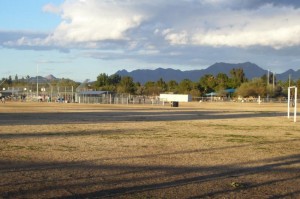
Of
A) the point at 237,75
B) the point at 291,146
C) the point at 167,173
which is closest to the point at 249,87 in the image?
the point at 237,75

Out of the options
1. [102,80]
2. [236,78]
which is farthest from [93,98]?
[236,78]

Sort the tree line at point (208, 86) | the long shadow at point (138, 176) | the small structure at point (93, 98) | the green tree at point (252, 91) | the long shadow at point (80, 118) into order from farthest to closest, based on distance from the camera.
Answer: the tree line at point (208, 86)
the green tree at point (252, 91)
the small structure at point (93, 98)
the long shadow at point (80, 118)
the long shadow at point (138, 176)

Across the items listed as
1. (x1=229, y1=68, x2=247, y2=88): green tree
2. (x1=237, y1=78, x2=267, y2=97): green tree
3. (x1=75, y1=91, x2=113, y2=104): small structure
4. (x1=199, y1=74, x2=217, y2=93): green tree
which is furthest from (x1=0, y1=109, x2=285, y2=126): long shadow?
(x1=229, y1=68, x2=247, y2=88): green tree

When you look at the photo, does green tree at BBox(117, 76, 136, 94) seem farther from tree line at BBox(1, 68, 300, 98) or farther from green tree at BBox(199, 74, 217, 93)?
green tree at BBox(199, 74, 217, 93)

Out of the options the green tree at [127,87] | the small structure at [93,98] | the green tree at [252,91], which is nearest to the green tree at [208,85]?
the green tree at [127,87]

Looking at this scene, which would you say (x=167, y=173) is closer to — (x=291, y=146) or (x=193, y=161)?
(x=193, y=161)

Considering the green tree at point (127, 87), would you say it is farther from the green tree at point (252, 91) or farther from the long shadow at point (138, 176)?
the long shadow at point (138, 176)

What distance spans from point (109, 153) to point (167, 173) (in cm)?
397

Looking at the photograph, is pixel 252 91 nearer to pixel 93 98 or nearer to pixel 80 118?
pixel 93 98

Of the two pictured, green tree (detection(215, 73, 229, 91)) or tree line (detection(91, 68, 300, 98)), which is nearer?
tree line (detection(91, 68, 300, 98))

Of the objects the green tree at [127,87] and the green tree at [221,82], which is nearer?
the green tree at [127,87]

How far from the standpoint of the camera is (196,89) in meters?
148

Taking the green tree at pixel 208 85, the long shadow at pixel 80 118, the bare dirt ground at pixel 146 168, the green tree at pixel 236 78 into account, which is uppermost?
the green tree at pixel 236 78

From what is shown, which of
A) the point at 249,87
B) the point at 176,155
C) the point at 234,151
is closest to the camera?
the point at 176,155
